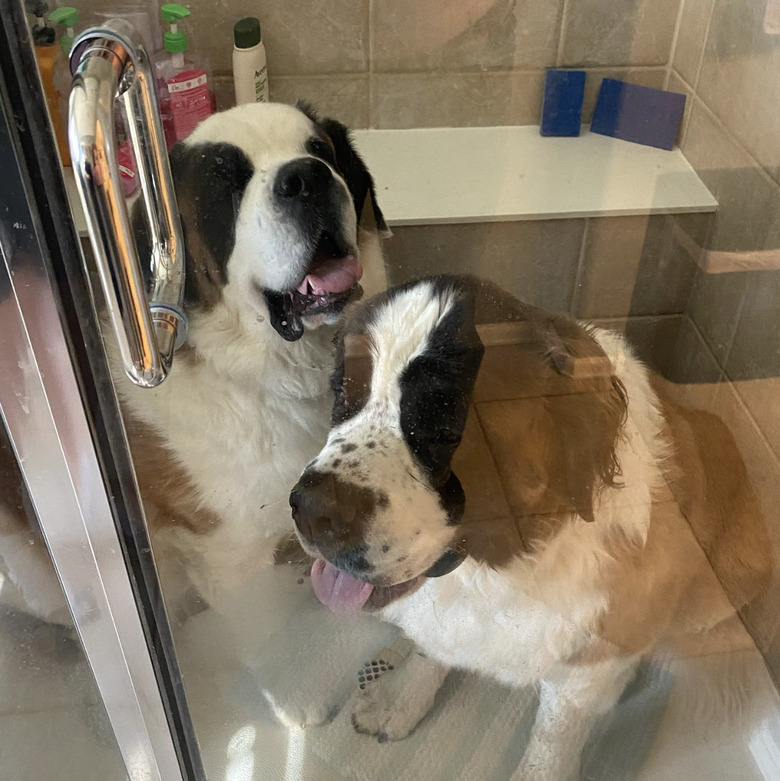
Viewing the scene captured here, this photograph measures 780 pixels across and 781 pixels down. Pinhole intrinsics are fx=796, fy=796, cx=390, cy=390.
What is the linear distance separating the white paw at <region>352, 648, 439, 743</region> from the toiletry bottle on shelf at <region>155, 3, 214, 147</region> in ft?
2.26

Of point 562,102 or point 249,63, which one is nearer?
point 249,63

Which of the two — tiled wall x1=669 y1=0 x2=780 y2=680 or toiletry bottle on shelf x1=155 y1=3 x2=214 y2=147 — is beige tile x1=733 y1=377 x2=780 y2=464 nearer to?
tiled wall x1=669 y1=0 x2=780 y2=680

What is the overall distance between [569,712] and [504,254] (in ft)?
1.87

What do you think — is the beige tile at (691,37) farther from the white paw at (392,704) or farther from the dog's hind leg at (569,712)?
the white paw at (392,704)

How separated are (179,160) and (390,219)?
32cm

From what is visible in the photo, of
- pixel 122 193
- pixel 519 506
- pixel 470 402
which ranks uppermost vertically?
pixel 122 193

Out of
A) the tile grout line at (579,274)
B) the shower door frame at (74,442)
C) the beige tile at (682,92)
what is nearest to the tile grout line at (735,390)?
the tile grout line at (579,274)

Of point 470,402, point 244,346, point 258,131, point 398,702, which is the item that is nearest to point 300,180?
point 258,131

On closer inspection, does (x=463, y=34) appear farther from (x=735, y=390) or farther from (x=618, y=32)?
(x=735, y=390)

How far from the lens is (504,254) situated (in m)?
1.04

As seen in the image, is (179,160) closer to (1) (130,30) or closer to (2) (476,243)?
(1) (130,30)

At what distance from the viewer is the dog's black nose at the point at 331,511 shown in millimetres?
726

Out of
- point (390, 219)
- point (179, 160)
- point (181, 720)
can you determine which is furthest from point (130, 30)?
point (181, 720)

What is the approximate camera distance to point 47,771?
935mm
